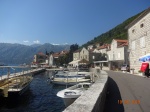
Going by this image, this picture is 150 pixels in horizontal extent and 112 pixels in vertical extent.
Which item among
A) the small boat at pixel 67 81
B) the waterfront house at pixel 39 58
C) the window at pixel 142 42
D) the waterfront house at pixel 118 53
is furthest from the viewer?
the waterfront house at pixel 39 58

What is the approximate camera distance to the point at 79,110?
419 centimetres

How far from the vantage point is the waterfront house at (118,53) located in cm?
5026

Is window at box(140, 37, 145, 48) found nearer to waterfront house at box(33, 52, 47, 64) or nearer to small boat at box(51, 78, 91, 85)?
small boat at box(51, 78, 91, 85)

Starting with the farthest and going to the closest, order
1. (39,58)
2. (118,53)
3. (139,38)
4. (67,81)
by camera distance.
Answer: (39,58) < (118,53) < (67,81) < (139,38)

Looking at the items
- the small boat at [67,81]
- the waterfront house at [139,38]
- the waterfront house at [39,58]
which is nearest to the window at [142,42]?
the waterfront house at [139,38]

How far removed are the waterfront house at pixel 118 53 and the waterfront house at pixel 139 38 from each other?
16.1 meters

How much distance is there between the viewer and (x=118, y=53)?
176 ft

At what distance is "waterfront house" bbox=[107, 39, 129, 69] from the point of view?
5026 centimetres

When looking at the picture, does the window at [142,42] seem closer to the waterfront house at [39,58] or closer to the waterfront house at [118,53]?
the waterfront house at [118,53]

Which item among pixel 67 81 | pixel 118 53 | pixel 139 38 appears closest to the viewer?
pixel 139 38

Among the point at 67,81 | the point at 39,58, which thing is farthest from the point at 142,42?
the point at 39,58

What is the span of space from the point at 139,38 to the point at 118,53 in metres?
24.3

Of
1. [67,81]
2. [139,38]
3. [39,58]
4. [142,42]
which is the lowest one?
[67,81]

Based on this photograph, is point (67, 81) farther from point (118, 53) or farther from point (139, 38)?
point (118, 53)
